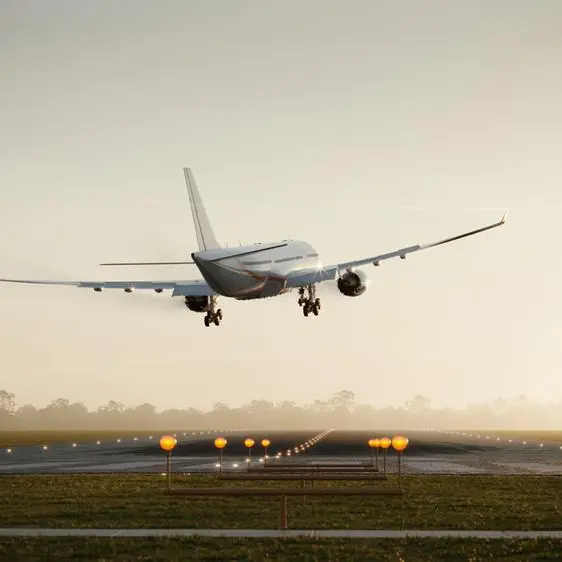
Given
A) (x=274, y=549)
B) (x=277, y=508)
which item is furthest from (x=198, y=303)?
(x=274, y=549)

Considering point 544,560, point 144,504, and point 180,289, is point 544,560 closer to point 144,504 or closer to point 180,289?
point 144,504

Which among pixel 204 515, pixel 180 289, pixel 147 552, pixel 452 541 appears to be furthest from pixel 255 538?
pixel 180 289

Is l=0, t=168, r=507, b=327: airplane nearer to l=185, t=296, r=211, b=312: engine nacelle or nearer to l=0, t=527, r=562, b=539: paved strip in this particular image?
l=185, t=296, r=211, b=312: engine nacelle

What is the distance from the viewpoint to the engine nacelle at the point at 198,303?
50875 millimetres

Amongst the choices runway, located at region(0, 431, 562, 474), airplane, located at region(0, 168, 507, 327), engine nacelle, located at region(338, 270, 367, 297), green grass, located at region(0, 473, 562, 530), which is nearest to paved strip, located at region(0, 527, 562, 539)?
green grass, located at region(0, 473, 562, 530)

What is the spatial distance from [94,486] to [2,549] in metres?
19.9

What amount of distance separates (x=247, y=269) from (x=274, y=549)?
2833 centimetres

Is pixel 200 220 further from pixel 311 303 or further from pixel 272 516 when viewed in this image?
pixel 272 516

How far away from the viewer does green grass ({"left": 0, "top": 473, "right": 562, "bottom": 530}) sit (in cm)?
2566

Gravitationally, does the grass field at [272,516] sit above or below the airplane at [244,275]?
below

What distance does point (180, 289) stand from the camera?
162ft

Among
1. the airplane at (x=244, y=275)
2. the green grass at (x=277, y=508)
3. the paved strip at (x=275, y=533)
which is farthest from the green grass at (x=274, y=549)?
the airplane at (x=244, y=275)

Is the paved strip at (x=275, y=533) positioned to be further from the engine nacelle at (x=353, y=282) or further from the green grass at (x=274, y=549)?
the engine nacelle at (x=353, y=282)

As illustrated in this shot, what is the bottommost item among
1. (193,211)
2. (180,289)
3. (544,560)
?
(544,560)
